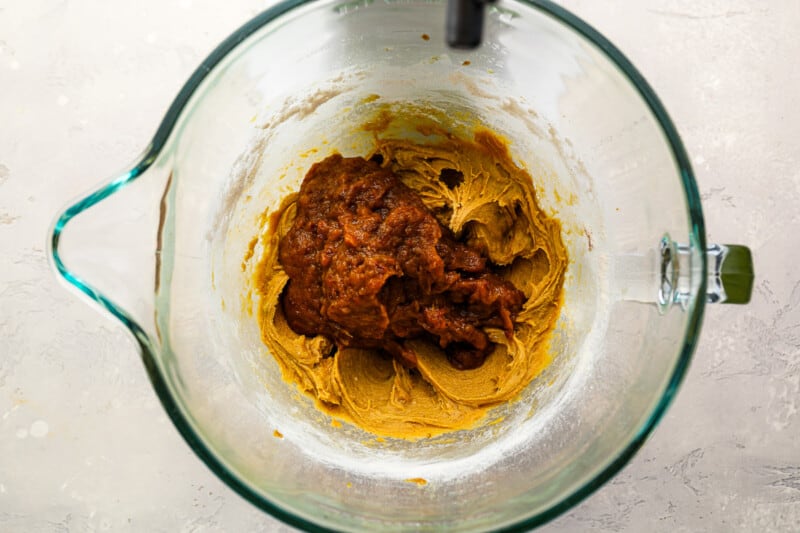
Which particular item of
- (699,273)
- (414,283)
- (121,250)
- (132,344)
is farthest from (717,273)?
(132,344)

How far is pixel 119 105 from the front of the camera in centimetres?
183

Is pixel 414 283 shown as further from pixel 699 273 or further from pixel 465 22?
pixel 465 22

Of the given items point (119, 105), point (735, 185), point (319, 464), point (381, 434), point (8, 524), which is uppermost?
point (735, 185)

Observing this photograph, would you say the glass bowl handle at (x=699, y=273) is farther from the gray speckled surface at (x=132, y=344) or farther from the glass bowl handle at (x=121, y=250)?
the glass bowl handle at (x=121, y=250)

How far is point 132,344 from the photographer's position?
5.95 ft

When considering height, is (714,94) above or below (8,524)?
above

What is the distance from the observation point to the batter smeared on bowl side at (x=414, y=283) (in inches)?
61.4

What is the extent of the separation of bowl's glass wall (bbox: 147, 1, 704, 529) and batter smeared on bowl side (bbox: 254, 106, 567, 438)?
0.06m

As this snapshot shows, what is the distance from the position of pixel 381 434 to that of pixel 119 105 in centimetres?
110

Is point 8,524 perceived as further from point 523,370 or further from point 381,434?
point 523,370

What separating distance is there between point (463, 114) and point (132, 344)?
3.42 ft

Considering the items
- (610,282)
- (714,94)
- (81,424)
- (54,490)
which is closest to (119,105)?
(81,424)

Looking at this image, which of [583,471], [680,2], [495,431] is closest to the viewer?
[583,471]

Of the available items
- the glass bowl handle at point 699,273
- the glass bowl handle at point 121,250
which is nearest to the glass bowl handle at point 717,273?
the glass bowl handle at point 699,273
